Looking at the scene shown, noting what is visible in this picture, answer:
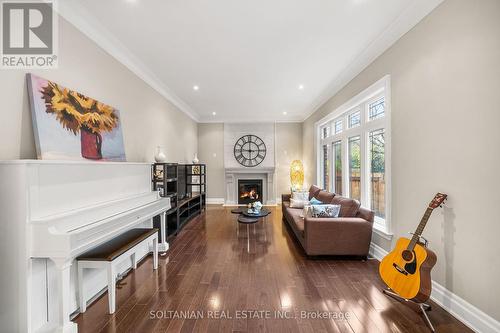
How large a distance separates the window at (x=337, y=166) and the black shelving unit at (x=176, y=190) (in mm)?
3607

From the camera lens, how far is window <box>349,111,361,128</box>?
4217 millimetres

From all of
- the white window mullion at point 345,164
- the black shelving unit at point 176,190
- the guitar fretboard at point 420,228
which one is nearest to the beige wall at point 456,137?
the guitar fretboard at point 420,228

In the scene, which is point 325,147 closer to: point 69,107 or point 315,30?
point 315,30

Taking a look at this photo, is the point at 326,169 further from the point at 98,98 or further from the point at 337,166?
the point at 98,98

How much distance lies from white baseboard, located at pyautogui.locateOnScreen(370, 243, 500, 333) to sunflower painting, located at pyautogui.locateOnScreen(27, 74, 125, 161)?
3.96 m

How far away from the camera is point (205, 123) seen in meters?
7.96

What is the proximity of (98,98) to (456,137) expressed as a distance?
3946mm

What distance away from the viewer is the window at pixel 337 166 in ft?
16.7

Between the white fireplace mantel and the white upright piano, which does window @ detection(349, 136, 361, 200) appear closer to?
the white fireplace mantel

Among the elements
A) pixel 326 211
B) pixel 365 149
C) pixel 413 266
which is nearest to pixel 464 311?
pixel 413 266

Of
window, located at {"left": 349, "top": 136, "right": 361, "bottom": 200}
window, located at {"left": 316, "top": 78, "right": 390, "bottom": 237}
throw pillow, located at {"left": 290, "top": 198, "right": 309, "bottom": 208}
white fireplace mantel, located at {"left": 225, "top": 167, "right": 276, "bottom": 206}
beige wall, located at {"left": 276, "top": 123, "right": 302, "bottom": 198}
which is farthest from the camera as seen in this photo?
beige wall, located at {"left": 276, "top": 123, "right": 302, "bottom": 198}

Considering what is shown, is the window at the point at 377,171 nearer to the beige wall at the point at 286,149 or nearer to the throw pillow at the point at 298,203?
the throw pillow at the point at 298,203

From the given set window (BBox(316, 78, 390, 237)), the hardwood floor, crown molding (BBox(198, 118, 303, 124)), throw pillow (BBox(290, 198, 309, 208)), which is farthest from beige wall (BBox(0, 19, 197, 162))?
window (BBox(316, 78, 390, 237))

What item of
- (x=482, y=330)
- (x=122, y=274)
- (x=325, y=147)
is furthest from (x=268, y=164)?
(x=482, y=330)
